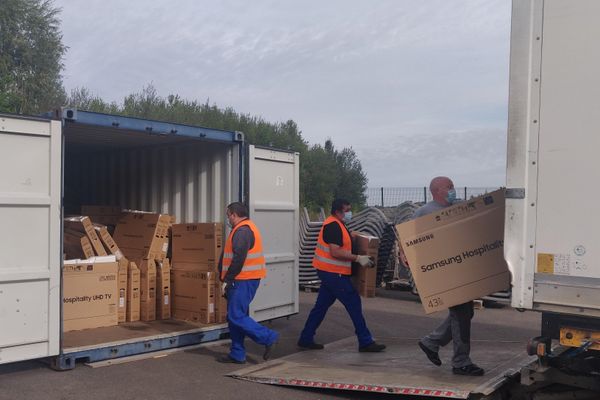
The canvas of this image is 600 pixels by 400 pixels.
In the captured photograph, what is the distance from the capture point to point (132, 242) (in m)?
9.14

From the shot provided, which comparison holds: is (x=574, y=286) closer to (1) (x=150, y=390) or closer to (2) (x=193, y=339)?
(1) (x=150, y=390)

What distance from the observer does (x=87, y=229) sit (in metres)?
8.52

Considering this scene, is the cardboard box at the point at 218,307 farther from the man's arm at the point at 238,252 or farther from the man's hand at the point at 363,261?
the man's hand at the point at 363,261

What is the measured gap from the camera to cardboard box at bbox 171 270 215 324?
8.27m

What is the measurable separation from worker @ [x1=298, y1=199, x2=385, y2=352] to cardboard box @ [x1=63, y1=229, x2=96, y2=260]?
2.98 metres

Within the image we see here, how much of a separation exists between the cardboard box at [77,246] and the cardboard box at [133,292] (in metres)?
0.53

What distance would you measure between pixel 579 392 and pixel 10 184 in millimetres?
5312

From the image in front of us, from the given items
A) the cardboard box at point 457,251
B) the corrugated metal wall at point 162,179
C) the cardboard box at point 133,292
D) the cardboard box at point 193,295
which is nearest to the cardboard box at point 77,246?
the cardboard box at point 133,292

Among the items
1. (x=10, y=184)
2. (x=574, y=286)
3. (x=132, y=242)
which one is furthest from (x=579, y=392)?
(x=132, y=242)

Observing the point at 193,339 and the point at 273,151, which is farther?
the point at 273,151

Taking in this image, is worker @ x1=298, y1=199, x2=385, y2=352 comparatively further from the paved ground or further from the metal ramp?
the paved ground

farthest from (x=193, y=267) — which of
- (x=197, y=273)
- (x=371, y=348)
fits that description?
(x=371, y=348)

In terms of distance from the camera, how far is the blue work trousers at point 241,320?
705 centimetres

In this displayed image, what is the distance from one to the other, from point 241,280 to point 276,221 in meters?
1.69
